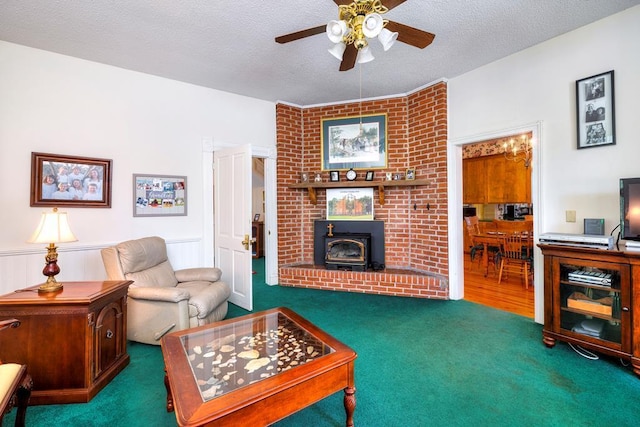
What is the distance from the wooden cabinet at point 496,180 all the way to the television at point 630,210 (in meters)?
4.52

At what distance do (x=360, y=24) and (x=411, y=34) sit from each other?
0.41 m

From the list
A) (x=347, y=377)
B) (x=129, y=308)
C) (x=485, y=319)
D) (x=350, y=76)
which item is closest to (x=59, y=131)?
(x=129, y=308)

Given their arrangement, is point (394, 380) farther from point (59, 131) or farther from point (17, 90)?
point (17, 90)

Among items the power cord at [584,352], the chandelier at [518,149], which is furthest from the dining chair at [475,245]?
the power cord at [584,352]

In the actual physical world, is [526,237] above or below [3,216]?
below

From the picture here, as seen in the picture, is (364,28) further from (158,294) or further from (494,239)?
(494,239)

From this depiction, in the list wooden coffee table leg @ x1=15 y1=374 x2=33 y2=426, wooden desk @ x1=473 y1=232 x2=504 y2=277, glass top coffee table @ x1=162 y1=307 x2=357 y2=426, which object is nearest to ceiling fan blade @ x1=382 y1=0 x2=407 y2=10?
glass top coffee table @ x1=162 y1=307 x2=357 y2=426

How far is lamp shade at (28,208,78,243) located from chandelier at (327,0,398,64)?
227 cm

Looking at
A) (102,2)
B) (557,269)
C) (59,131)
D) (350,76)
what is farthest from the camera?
(350,76)

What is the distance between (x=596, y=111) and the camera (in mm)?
2658

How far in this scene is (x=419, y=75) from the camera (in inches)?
147

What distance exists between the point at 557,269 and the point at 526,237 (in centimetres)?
208

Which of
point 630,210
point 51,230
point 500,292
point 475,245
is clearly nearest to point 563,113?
point 630,210

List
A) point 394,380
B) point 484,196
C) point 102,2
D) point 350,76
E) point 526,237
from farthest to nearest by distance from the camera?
point 484,196 < point 526,237 < point 350,76 < point 102,2 < point 394,380
